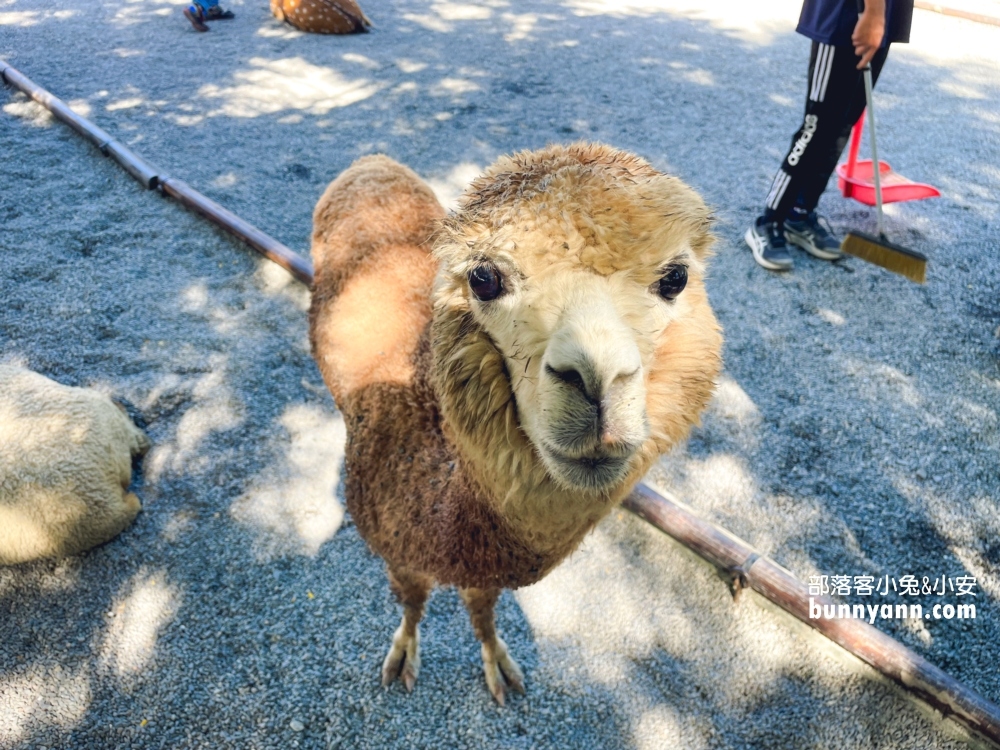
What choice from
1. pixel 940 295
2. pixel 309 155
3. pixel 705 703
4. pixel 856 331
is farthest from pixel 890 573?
pixel 309 155

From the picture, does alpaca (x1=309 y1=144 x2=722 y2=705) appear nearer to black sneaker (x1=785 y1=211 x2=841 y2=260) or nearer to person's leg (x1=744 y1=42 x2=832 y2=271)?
person's leg (x1=744 y1=42 x2=832 y2=271)

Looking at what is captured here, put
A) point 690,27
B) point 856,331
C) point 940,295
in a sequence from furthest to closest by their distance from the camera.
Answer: point 690,27 → point 940,295 → point 856,331

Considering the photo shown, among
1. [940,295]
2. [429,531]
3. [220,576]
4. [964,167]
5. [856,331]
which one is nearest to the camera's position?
[429,531]

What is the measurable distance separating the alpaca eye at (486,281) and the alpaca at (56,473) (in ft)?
7.17

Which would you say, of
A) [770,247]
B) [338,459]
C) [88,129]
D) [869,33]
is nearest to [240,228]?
[338,459]

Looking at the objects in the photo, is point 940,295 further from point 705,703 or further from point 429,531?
point 429,531

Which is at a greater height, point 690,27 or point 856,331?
point 690,27

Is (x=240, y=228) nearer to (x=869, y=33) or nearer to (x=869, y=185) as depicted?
(x=869, y=33)

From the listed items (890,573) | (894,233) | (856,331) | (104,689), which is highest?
(894,233)

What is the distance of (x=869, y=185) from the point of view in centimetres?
428

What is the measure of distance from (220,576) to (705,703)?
2014 millimetres

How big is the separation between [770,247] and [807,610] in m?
2.67

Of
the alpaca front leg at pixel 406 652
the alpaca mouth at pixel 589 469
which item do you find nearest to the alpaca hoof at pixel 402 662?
the alpaca front leg at pixel 406 652

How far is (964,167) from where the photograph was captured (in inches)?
205
